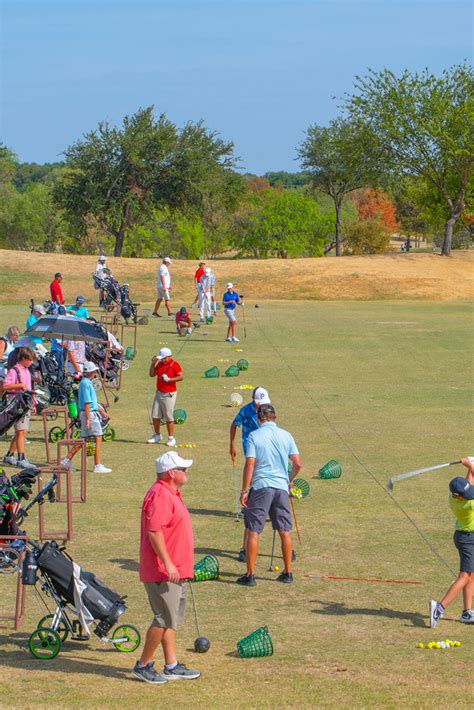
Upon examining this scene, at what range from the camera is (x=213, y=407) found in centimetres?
2119

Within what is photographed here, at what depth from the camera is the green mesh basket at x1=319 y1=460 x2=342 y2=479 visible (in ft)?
50.4

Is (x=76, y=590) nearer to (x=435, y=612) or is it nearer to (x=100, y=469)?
(x=435, y=612)

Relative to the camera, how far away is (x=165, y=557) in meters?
7.96

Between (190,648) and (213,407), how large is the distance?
12.2m

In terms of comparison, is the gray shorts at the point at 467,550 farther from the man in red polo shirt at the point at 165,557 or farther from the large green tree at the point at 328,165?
the large green tree at the point at 328,165

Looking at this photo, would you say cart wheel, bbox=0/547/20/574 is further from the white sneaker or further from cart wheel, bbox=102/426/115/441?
cart wheel, bbox=102/426/115/441

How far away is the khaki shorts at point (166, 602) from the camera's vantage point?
809cm

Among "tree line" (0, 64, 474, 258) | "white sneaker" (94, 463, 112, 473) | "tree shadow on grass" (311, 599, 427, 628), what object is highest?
"tree line" (0, 64, 474, 258)

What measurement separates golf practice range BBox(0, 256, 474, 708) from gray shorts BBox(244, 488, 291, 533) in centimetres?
63

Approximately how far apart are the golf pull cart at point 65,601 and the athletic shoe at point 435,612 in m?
2.57

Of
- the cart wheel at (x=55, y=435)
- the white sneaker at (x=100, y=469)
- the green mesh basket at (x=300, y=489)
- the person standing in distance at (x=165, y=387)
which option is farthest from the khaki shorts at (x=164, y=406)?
the green mesh basket at (x=300, y=489)

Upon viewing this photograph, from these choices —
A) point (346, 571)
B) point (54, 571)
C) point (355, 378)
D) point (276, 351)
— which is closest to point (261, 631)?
point (54, 571)

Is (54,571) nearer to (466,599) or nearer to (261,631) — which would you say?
(261,631)

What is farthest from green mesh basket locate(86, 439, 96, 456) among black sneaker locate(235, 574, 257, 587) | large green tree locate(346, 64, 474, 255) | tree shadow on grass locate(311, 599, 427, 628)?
large green tree locate(346, 64, 474, 255)
